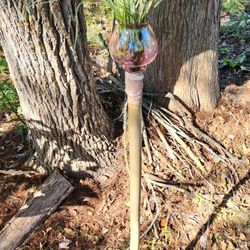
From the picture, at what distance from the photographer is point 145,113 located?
262cm

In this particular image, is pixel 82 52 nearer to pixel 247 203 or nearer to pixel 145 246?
pixel 145 246

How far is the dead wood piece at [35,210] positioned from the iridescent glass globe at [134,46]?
129cm

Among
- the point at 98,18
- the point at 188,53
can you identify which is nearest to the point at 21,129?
the point at 188,53

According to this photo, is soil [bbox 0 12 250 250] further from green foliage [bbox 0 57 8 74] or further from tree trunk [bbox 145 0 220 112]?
green foliage [bbox 0 57 8 74]

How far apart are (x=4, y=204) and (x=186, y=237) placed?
121 centimetres

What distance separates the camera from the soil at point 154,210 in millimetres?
2293

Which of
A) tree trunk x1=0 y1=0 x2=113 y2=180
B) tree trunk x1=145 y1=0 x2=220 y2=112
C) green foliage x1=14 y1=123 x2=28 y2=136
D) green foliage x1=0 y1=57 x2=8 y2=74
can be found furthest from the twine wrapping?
green foliage x1=0 y1=57 x2=8 y2=74

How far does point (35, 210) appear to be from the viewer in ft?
7.74

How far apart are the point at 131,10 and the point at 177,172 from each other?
1.48 meters

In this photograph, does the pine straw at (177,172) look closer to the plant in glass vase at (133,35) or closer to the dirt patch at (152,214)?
the dirt patch at (152,214)

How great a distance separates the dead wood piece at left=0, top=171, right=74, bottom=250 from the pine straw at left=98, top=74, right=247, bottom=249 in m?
0.56

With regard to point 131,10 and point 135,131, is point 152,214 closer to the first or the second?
point 135,131

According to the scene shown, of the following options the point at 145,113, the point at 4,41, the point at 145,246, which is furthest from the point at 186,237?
the point at 4,41

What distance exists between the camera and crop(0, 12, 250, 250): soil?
2.29 metres
